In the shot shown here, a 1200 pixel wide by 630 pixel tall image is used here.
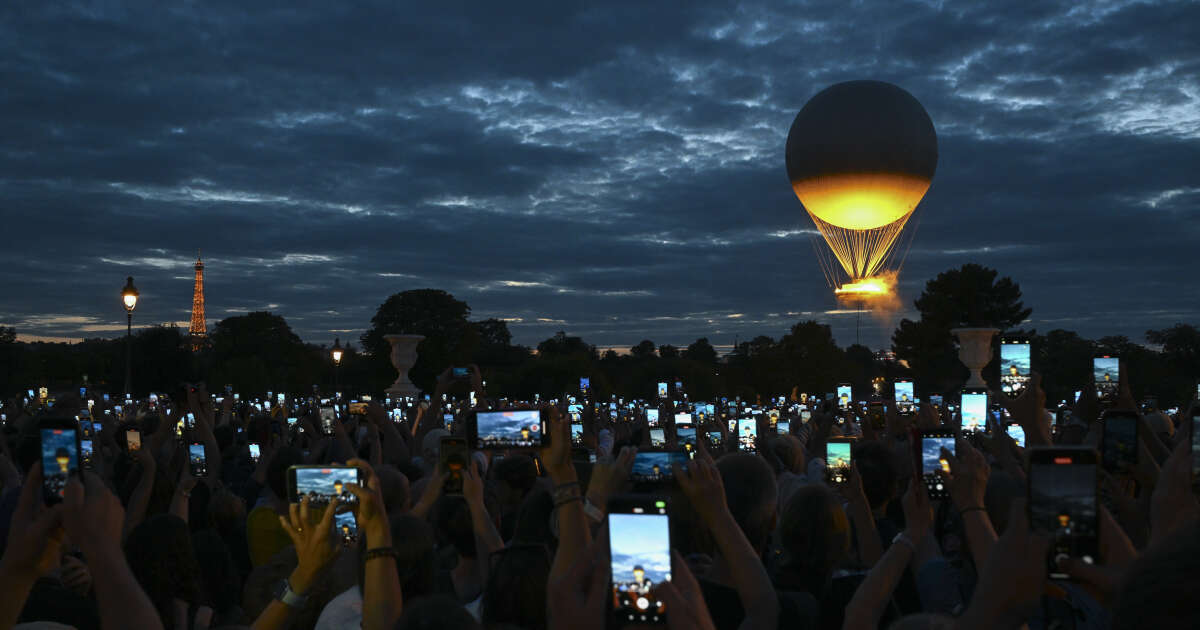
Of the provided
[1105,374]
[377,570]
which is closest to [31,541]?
[377,570]

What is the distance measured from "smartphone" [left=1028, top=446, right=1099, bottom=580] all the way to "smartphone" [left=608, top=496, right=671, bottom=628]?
109 centimetres

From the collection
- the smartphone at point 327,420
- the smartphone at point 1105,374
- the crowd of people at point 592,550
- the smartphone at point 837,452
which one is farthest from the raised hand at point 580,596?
the smartphone at point 327,420

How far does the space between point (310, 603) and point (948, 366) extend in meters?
75.7

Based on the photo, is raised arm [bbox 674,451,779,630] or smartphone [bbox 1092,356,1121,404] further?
smartphone [bbox 1092,356,1121,404]

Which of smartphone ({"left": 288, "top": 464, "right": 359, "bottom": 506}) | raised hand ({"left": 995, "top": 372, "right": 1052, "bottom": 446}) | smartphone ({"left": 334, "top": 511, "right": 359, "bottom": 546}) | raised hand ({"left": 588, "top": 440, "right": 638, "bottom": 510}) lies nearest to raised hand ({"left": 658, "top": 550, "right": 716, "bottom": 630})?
raised hand ({"left": 588, "top": 440, "right": 638, "bottom": 510})

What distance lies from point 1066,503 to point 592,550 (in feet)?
4.74

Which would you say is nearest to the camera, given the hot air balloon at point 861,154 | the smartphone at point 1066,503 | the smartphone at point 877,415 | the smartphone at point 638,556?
the smartphone at point 1066,503

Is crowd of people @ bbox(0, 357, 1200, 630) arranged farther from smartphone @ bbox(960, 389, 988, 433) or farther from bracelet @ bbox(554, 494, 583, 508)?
smartphone @ bbox(960, 389, 988, 433)

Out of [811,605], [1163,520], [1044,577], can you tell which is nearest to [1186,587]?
[1044,577]

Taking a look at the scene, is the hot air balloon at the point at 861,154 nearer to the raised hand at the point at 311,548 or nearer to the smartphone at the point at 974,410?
the smartphone at the point at 974,410

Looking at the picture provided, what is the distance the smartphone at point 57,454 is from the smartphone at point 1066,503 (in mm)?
3018

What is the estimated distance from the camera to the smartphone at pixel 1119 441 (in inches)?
199

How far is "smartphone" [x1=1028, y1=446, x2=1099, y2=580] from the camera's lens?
8.40ft

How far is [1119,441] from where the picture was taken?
509cm
